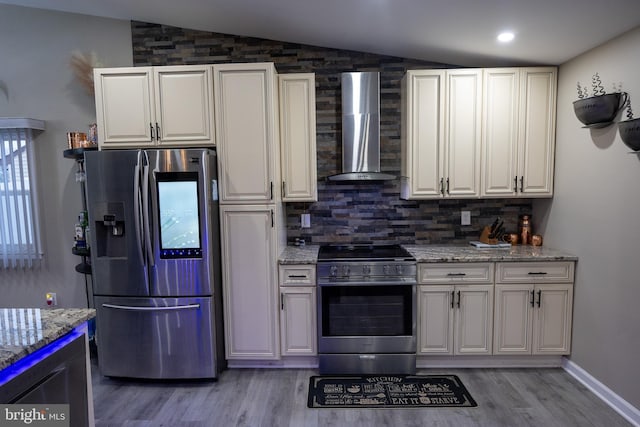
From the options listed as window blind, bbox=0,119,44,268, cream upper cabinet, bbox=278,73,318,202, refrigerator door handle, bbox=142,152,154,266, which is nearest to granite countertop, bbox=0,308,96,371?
refrigerator door handle, bbox=142,152,154,266

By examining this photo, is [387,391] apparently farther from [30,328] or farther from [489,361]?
[30,328]

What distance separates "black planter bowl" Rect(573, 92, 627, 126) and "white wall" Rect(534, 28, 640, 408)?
7 centimetres

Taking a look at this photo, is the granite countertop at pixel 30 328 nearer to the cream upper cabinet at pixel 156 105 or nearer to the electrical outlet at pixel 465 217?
the cream upper cabinet at pixel 156 105

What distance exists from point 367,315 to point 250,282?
0.97 metres

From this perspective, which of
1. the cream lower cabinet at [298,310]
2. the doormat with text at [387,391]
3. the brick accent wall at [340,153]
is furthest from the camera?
the brick accent wall at [340,153]

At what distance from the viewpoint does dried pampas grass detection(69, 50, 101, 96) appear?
3.10 m

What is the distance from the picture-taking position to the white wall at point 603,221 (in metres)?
2.16

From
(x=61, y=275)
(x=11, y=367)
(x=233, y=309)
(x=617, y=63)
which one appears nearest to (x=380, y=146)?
(x=617, y=63)

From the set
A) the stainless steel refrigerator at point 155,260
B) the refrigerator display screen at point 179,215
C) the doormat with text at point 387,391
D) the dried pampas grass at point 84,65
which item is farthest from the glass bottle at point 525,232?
the dried pampas grass at point 84,65

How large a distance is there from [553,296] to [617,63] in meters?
1.72

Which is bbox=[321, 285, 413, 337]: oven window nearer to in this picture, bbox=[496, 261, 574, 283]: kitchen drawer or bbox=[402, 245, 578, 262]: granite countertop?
bbox=[402, 245, 578, 262]: granite countertop

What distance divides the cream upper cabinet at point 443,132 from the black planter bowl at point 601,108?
71 centimetres

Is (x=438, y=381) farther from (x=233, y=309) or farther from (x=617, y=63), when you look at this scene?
(x=617, y=63)

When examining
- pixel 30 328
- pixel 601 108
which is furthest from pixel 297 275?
pixel 601 108
